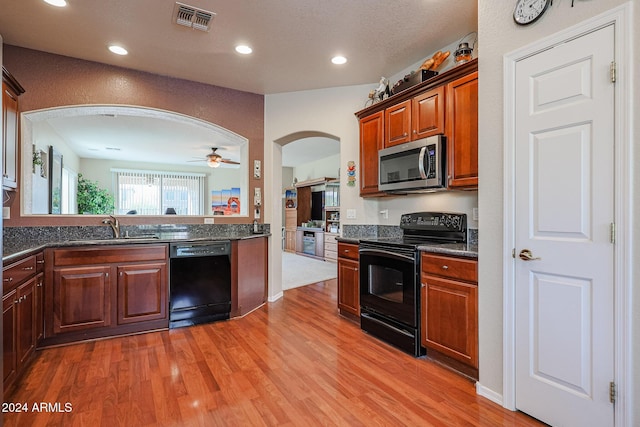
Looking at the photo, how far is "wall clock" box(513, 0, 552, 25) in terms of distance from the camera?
1813 millimetres

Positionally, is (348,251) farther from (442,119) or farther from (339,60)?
(339,60)

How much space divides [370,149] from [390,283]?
1459 mm

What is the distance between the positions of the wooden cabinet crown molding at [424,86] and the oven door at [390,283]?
144cm

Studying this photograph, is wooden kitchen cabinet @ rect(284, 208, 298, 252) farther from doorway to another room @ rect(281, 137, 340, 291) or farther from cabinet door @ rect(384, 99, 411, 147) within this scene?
cabinet door @ rect(384, 99, 411, 147)

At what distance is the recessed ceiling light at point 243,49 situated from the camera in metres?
3.07

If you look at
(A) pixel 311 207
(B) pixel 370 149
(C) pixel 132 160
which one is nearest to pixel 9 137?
(B) pixel 370 149

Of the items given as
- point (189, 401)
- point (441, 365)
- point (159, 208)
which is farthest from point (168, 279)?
point (159, 208)

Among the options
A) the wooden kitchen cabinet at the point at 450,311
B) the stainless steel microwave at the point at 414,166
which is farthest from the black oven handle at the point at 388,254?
the stainless steel microwave at the point at 414,166

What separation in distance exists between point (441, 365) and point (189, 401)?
180 centimetres

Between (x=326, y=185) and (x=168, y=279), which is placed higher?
(x=326, y=185)

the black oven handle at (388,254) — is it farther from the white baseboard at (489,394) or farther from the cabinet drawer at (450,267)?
the white baseboard at (489,394)

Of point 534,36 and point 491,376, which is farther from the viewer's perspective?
point 491,376

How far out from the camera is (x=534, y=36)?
1863 mm

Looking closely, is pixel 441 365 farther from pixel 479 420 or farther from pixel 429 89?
pixel 429 89
